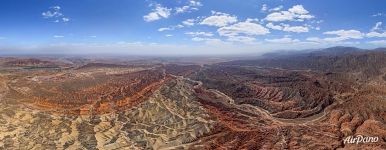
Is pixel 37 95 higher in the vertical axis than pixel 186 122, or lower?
higher

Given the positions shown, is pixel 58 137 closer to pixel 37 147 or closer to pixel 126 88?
pixel 37 147

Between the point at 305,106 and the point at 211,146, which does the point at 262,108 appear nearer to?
the point at 305,106

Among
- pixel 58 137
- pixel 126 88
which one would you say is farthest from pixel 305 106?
pixel 58 137

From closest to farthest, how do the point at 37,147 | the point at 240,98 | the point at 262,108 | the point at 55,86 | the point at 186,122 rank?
1. the point at 37,147
2. the point at 186,122
3. the point at 55,86
4. the point at 262,108
5. the point at 240,98

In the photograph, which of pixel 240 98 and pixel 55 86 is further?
pixel 240 98

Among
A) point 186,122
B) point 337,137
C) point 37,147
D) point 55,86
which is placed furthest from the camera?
point 55,86

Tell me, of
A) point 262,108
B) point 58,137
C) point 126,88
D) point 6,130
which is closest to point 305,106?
point 262,108
